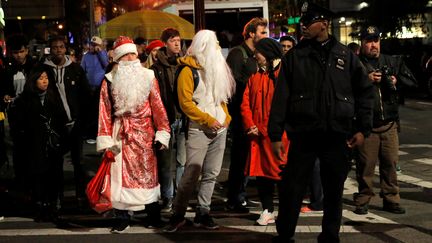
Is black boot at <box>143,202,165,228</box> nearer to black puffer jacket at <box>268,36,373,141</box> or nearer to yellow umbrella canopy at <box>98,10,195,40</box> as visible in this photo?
black puffer jacket at <box>268,36,373,141</box>

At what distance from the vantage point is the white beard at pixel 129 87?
18.4 ft

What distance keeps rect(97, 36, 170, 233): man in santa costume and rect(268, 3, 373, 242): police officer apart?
1475 mm

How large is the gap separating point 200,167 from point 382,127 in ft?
6.69

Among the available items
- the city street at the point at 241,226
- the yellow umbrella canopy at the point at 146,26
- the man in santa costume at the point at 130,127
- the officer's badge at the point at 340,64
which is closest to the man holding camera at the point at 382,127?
the city street at the point at 241,226

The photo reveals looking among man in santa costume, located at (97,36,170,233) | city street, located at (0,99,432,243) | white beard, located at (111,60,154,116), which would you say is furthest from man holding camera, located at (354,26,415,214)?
white beard, located at (111,60,154,116)

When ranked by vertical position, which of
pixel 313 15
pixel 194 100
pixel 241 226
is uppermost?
pixel 313 15

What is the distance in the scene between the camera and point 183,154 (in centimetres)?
704

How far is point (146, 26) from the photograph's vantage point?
1285 cm

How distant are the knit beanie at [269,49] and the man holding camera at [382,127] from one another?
1.00 meters

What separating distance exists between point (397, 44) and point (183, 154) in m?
19.7

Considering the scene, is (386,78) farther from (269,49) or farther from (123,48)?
(123,48)

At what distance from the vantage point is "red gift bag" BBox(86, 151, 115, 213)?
5.67 metres

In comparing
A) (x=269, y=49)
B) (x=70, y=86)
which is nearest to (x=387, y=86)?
(x=269, y=49)

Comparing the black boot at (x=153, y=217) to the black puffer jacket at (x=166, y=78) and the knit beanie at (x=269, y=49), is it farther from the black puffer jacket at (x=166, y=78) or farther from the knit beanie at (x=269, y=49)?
the knit beanie at (x=269, y=49)
